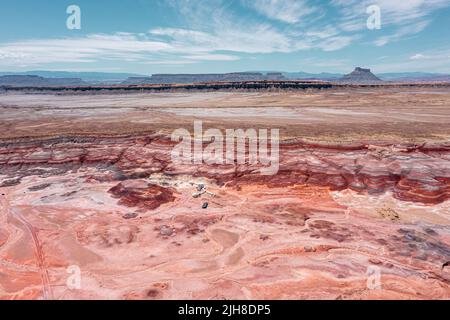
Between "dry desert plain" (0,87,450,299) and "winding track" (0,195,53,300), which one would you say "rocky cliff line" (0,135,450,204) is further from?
"winding track" (0,195,53,300)

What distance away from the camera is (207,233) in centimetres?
2339

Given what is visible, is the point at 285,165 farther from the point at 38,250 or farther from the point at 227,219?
the point at 38,250

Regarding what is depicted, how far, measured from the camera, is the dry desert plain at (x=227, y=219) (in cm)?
1750

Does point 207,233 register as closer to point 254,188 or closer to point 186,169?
point 254,188

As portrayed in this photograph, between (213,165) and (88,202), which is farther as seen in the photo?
(213,165)

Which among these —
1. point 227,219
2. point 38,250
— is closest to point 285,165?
point 227,219

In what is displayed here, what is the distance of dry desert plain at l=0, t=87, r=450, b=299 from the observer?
57.4ft

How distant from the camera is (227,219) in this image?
2542 centimetres

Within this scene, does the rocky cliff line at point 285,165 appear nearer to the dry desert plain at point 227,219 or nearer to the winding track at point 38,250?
the dry desert plain at point 227,219

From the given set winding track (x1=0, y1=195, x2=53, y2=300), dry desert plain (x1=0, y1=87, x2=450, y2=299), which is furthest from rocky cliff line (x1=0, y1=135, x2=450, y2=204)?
winding track (x1=0, y1=195, x2=53, y2=300)

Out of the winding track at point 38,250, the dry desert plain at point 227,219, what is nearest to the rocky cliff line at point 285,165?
the dry desert plain at point 227,219
